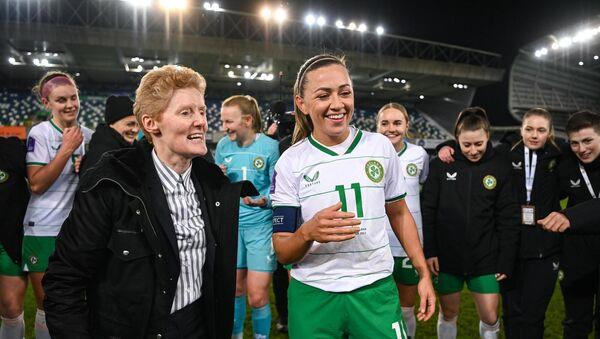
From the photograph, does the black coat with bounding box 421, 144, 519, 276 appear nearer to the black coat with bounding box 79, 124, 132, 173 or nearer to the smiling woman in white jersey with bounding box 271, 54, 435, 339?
the smiling woman in white jersey with bounding box 271, 54, 435, 339

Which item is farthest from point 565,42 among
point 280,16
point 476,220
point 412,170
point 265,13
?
point 476,220

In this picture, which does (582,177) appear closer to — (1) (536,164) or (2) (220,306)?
(1) (536,164)

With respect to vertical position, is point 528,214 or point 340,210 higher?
point 340,210

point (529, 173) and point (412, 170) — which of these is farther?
point (412, 170)

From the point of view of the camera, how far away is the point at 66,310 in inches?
62.3

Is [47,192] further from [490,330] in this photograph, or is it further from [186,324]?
[490,330]

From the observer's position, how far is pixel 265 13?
66.2ft

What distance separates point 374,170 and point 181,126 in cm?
87

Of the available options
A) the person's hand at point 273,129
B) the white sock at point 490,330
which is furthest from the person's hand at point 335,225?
the person's hand at point 273,129

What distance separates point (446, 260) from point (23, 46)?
2032 cm

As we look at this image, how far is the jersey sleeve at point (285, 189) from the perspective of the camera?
2.01 meters

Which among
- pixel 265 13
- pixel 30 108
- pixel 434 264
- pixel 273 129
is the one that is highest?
pixel 265 13

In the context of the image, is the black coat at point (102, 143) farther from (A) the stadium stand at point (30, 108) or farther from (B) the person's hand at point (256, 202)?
(A) the stadium stand at point (30, 108)

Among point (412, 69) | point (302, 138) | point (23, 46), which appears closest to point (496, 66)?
point (412, 69)
